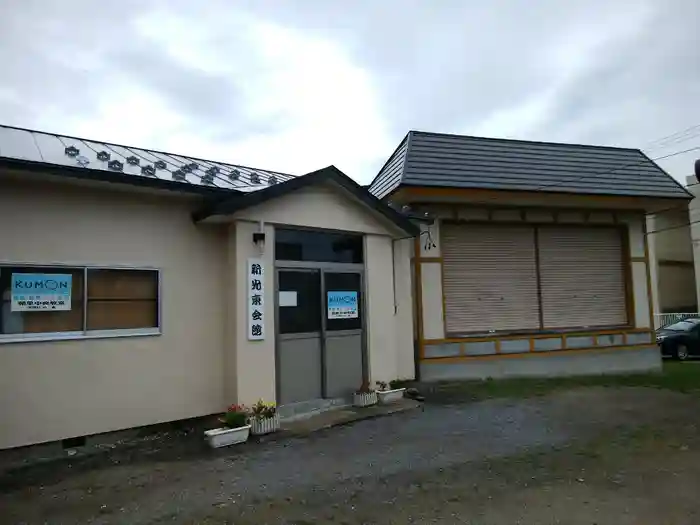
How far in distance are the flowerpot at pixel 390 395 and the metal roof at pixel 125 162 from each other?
159 inches

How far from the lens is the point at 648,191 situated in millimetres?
12070

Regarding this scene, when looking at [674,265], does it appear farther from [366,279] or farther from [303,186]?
[303,186]

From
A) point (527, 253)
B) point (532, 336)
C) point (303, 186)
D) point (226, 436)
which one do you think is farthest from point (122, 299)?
point (527, 253)

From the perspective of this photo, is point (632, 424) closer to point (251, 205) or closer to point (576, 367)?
point (576, 367)

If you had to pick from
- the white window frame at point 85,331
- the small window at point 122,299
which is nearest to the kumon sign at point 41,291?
the white window frame at point 85,331

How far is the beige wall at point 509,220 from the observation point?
35.2ft

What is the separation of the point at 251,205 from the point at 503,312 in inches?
257

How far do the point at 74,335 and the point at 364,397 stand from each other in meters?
4.42

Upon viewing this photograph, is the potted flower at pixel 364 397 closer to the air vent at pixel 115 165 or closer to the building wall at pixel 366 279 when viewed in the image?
the building wall at pixel 366 279

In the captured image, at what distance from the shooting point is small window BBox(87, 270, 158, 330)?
6.83m

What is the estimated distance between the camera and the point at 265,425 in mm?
7141

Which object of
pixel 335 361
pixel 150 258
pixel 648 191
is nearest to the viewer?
pixel 150 258

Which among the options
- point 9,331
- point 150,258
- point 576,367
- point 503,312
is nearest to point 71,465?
point 9,331

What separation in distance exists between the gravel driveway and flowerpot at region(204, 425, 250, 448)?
0.82 ft
